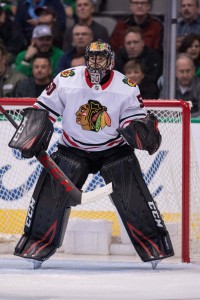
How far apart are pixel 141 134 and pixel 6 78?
2.92 metres

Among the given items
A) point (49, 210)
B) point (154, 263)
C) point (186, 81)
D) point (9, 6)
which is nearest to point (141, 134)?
point (49, 210)

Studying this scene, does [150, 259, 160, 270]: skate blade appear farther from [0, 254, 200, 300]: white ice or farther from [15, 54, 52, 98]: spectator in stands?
[15, 54, 52, 98]: spectator in stands

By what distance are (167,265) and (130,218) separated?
507mm

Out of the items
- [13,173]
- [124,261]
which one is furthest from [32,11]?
[124,261]

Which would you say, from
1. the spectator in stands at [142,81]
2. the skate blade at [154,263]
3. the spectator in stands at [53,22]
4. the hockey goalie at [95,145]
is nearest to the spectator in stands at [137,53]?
the spectator in stands at [142,81]

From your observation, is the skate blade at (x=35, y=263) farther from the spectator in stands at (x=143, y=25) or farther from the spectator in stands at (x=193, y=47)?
the spectator in stands at (x=143, y=25)

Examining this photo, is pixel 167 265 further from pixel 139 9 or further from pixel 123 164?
pixel 139 9

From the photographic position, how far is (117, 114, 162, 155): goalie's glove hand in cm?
583

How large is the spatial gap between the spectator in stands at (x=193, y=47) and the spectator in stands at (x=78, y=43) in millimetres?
897

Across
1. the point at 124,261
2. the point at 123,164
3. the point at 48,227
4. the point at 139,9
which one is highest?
the point at 139,9

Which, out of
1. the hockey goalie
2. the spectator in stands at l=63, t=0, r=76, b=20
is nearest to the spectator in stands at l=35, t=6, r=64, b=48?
the spectator in stands at l=63, t=0, r=76, b=20

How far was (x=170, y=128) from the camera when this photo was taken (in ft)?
22.3

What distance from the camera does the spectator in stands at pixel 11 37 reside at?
355 inches

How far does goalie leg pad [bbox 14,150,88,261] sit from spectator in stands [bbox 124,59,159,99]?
2.02m
